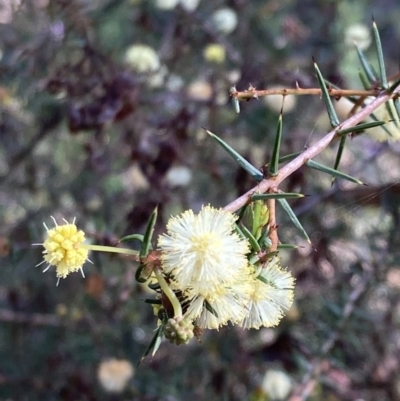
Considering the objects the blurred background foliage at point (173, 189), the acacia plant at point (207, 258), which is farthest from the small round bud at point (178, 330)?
the blurred background foliage at point (173, 189)

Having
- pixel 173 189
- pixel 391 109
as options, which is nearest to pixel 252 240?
pixel 391 109

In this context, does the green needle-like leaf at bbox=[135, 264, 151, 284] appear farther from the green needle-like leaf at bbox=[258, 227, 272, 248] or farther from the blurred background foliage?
the blurred background foliage

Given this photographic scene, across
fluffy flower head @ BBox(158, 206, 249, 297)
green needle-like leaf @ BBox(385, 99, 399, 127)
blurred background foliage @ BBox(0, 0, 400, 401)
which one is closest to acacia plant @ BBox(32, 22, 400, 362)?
fluffy flower head @ BBox(158, 206, 249, 297)

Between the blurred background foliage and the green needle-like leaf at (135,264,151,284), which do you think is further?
the blurred background foliage

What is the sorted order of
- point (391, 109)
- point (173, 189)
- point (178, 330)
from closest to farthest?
point (178, 330) → point (391, 109) → point (173, 189)

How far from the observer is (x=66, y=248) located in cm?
34

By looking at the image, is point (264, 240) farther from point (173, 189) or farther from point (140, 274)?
point (173, 189)

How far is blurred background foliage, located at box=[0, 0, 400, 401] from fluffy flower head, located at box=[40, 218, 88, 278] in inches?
13.5

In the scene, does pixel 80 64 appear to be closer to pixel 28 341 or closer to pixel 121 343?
pixel 121 343

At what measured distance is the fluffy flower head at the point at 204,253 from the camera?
1.11 feet

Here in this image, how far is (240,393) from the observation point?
114cm

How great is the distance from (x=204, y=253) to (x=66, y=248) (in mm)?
83

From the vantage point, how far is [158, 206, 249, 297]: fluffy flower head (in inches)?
13.3

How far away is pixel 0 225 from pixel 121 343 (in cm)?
43
